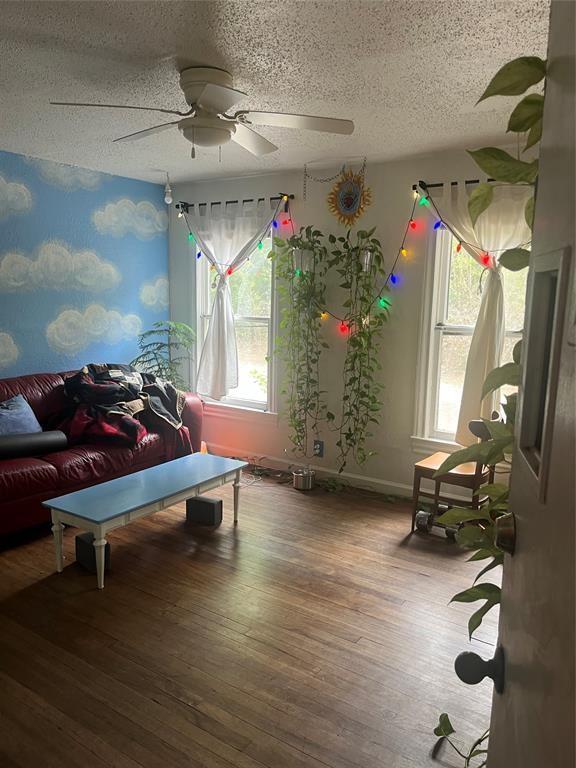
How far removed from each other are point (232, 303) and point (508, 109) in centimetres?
277

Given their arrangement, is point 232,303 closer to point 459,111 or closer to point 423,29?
point 459,111

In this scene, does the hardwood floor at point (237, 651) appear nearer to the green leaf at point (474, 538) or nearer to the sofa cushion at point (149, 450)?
the sofa cushion at point (149, 450)

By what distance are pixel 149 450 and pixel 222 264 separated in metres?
1.81

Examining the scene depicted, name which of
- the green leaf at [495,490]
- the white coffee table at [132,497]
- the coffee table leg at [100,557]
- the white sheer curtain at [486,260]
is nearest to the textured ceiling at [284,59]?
the white sheer curtain at [486,260]

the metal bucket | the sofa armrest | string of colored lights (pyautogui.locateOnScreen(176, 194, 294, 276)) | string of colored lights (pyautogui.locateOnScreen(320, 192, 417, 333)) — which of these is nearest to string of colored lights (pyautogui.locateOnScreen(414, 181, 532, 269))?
string of colored lights (pyautogui.locateOnScreen(320, 192, 417, 333))

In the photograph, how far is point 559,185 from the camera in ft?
2.15

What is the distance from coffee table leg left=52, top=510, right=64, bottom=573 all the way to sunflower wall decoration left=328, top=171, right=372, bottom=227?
9.44ft

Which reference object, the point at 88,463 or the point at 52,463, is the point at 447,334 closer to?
the point at 88,463

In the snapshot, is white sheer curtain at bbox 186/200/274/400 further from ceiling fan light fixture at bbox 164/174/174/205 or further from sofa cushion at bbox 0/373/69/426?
sofa cushion at bbox 0/373/69/426

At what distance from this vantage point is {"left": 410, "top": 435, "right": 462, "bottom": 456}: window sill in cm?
391

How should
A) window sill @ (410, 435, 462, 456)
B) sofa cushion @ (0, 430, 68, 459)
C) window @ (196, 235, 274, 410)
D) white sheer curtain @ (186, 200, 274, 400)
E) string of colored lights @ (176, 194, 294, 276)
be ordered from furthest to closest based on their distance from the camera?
window @ (196, 235, 274, 410)
white sheer curtain @ (186, 200, 274, 400)
string of colored lights @ (176, 194, 294, 276)
window sill @ (410, 435, 462, 456)
sofa cushion @ (0, 430, 68, 459)

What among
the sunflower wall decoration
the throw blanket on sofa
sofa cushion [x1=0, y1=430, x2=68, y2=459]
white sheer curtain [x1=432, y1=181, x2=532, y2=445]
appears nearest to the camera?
sofa cushion [x1=0, y1=430, x2=68, y2=459]

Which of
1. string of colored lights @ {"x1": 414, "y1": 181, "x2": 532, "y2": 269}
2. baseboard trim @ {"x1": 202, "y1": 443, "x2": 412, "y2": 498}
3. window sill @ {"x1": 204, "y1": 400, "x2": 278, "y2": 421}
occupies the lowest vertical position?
baseboard trim @ {"x1": 202, "y1": 443, "x2": 412, "y2": 498}

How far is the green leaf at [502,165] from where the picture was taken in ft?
3.05
